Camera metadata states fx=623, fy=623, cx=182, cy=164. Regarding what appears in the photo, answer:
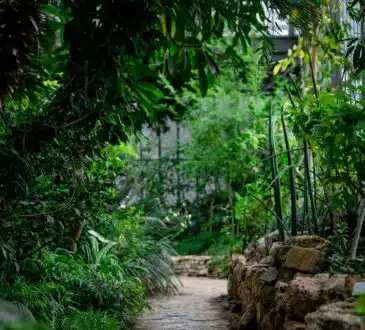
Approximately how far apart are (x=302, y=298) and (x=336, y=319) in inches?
37.8

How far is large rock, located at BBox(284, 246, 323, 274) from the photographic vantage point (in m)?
3.95

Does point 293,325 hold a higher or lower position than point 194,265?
higher

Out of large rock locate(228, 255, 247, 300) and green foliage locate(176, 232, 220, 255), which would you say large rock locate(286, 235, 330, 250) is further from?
green foliage locate(176, 232, 220, 255)

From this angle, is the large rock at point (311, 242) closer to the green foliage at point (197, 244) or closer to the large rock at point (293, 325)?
the large rock at point (293, 325)

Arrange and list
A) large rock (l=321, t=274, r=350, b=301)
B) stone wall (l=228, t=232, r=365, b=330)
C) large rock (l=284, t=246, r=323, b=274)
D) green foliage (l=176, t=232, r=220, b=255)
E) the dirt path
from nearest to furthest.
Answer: stone wall (l=228, t=232, r=365, b=330) < large rock (l=321, t=274, r=350, b=301) < large rock (l=284, t=246, r=323, b=274) < the dirt path < green foliage (l=176, t=232, r=220, b=255)

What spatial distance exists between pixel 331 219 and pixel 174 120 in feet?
29.6

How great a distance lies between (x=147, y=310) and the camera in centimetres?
609

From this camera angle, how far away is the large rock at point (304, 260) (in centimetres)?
395

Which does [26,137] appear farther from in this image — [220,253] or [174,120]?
[174,120]

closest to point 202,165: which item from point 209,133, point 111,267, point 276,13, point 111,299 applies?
point 209,133

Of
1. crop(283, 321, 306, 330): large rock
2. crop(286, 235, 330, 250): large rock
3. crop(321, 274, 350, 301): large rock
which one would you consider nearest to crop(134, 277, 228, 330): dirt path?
crop(286, 235, 330, 250): large rock

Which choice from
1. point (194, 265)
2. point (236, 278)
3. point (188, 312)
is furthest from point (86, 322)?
point (194, 265)

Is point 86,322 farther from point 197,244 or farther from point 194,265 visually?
point 197,244

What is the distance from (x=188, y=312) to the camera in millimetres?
6016
